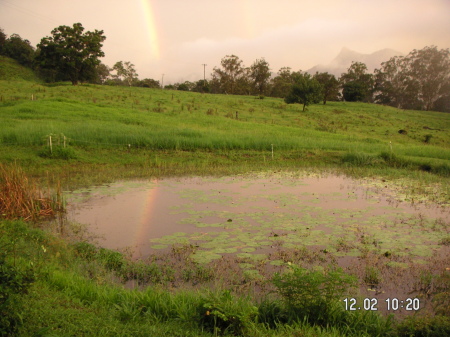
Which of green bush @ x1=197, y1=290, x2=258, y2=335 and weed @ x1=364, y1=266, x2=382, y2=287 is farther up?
green bush @ x1=197, y1=290, x2=258, y2=335

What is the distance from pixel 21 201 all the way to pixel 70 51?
37926mm

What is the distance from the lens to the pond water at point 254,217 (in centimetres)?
637

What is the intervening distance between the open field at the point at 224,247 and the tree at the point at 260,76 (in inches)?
1754

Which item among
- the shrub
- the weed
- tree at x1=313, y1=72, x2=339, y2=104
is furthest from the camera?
tree at x1=313, y1=72, x2=339, y2=104

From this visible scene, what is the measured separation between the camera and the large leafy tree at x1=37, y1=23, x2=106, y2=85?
41188mm

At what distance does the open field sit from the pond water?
0.06 meters

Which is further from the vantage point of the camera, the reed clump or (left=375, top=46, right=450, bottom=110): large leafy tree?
(left=375, top=46, right=450, bottom=110): large leafy tree

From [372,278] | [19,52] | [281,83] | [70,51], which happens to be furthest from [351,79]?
[372,278]

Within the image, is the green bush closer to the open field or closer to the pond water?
the open field

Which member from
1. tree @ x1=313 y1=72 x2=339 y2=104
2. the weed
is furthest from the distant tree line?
the weed

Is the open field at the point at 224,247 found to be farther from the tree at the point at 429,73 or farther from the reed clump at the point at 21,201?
the tree at the point at 429,73

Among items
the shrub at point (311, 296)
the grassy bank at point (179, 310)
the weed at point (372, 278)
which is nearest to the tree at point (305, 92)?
the weed at point (372, 278)

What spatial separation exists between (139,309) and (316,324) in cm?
178

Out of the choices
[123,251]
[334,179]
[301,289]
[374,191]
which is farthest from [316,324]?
[334,179]
